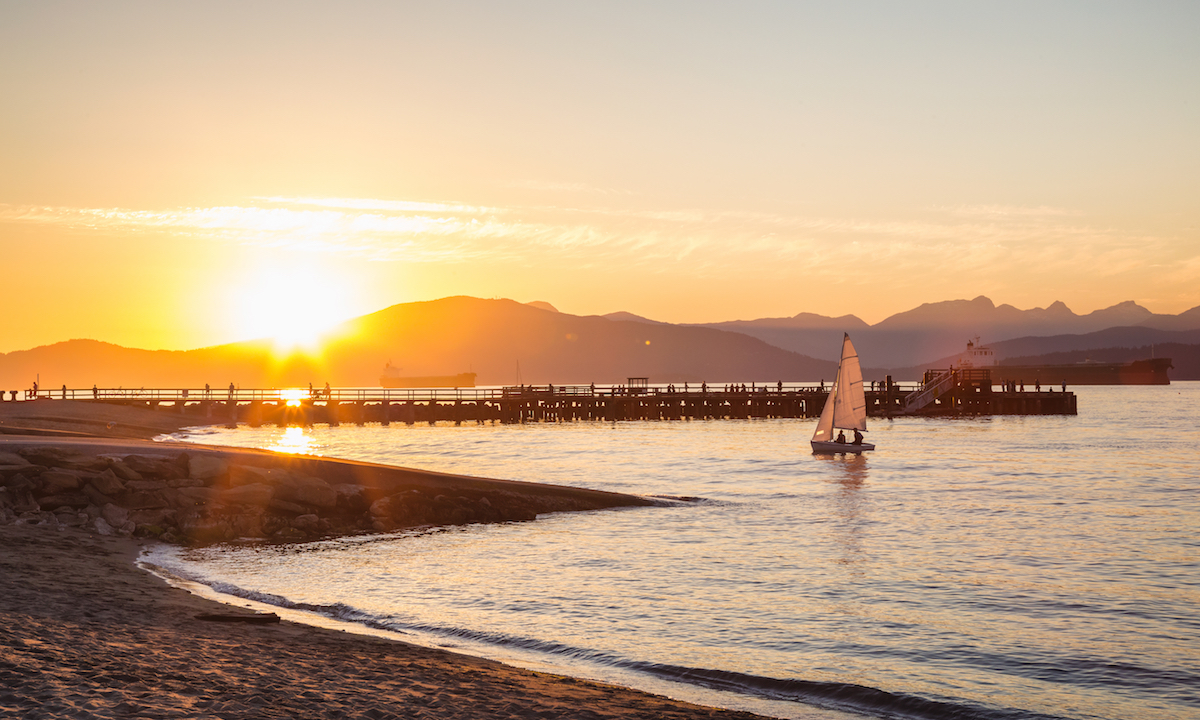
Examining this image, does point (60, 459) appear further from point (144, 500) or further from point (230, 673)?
point (230, 673)

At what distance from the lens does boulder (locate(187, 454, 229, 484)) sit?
87.1 ft

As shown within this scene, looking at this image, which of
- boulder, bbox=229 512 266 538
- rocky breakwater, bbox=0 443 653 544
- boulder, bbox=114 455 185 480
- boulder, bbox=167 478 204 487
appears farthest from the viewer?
boulder, bbox=114 455 185 480

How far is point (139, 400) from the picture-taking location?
3605 inches

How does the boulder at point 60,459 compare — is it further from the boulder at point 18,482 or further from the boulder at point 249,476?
the boulder at point 249,476

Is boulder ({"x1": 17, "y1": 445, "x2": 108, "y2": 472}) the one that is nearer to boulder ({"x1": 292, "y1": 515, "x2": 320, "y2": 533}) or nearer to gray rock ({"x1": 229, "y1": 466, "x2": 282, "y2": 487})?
gray rock ({"x1": 229, "y1": 466, "x2": 282, "y2": 487})

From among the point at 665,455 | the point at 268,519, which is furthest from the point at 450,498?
the point at 665,455

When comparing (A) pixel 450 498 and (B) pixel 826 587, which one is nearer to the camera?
(B) pixel 826 587

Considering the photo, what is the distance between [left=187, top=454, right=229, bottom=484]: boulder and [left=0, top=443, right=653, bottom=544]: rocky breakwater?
0.03 m

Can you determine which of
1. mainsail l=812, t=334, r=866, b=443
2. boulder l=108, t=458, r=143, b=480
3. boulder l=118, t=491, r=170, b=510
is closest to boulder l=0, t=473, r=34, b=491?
boulder l=118, t=491, r=170, b=510

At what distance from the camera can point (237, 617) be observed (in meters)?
13.6

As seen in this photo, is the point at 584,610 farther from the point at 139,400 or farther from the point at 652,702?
the point at 139,400

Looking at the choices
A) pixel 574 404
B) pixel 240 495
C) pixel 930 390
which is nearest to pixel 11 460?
pixel 240 495

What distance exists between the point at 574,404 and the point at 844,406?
48254mm

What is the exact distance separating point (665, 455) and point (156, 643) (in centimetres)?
4747
